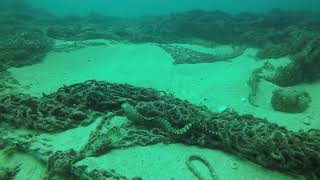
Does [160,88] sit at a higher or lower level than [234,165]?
lower

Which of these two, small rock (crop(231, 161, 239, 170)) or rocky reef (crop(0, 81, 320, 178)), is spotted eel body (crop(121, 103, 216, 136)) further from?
small rock (crop(231, 161, 239, 170))

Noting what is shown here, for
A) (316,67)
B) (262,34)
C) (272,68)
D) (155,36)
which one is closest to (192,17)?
(155,36)

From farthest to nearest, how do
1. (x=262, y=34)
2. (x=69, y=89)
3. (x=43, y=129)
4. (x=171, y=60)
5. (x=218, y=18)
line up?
(x=218, y=18) → (x=262, y=34) → (x=171, y=60) → (x=69, y=89) → (x=43, y=129)

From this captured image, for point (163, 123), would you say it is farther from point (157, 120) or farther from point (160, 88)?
point (160, 88)

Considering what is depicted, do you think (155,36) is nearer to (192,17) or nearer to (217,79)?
(192,17)

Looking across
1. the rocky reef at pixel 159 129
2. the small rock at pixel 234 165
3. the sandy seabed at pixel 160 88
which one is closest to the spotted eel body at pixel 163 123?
the rocky reef at pixel 159 129

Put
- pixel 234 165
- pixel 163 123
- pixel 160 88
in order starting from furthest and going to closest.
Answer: pixel 160 88 → pixel 163 123 → pixel 234 165

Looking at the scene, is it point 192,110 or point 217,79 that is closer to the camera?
point 192,110

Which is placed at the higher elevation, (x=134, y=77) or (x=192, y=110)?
(x=192, y=110)

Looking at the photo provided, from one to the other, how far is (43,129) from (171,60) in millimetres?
6814

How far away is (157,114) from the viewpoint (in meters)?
5.57

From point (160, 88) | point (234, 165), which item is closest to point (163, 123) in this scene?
point (234, 165)

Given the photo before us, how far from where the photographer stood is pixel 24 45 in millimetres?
10883

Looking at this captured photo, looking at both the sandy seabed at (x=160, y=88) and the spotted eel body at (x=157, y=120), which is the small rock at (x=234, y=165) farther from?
the spotted eel body at (x=157, y=120)
